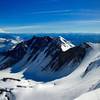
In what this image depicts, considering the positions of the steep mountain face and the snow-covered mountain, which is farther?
the steep mountain face

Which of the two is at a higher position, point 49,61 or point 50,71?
point 49,61

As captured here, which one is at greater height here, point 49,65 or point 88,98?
point 88,98

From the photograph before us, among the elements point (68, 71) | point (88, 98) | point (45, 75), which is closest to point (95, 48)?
point (68, 71)

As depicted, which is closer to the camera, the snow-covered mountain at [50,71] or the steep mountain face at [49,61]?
the snow-covered mountain at [50,71]

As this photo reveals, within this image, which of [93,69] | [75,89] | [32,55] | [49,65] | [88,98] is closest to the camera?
[88,98]

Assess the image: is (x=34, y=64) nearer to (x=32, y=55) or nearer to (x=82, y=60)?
(x=32, y=55)

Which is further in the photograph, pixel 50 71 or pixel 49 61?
pixel 49 61
